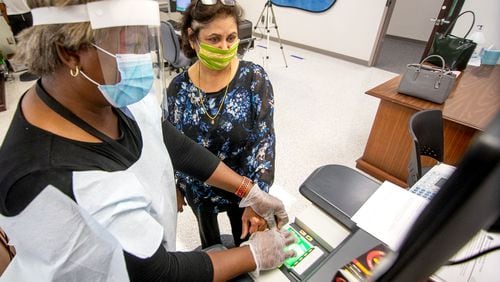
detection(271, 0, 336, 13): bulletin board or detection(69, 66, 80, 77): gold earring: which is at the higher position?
detection(69, 66, 80, 77): gold earring

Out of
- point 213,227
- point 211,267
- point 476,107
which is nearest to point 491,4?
point 476,107

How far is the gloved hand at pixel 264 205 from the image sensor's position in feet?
3.48

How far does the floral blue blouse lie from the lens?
1.18 m

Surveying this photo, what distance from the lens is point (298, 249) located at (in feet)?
2.62

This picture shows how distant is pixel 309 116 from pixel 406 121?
125 cm

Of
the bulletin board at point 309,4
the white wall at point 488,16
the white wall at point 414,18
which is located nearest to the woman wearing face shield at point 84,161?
the white wall at point 488,16

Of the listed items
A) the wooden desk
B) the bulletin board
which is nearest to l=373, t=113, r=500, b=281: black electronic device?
the wooden desk

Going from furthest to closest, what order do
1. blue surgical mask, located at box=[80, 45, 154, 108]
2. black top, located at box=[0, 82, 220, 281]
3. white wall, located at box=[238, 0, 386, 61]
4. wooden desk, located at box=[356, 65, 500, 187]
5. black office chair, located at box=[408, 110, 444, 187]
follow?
white wall, located at box=[238, 0, 386, 61] → wooden desk, located at box=[356, 65, 500, 187] → black office chair, located at box=[408, 110, 444, 187] → blue surgical mask, located at box=[80, 45, 154, 108] → black top, located at box=[0, 82, 220, 281]

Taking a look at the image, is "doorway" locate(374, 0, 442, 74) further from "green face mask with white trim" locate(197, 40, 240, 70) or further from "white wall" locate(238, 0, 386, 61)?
"green face mask with white trim" locate(197, 40, 240, 70)

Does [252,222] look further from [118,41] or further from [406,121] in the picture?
[406,121]

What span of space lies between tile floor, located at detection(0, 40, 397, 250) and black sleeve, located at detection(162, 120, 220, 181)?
0.51 m

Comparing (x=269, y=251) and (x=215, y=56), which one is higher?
(x=215, y=56)

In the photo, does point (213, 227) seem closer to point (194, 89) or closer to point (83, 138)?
point (194, 89)

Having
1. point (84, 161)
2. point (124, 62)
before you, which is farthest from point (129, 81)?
point (84, 161)
